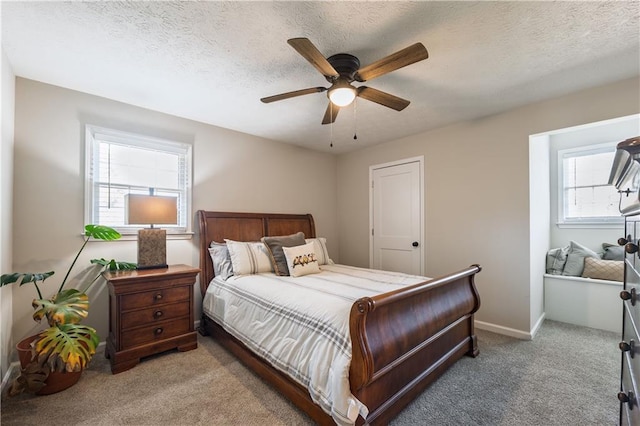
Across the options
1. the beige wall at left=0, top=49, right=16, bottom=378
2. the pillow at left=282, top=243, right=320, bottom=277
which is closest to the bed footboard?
the pillow at left=282, top=243, right=320, bottom=277

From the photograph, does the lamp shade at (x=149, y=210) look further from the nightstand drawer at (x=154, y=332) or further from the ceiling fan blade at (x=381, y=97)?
the ceiling fan blade at (x=381, y=97)

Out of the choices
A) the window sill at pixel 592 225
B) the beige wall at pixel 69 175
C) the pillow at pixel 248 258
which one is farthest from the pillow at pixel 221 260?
the window sill at pixel 592 225

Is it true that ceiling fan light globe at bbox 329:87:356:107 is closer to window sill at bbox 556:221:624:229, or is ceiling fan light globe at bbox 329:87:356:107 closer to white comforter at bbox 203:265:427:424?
white comforter at bbox 203:265:427:424

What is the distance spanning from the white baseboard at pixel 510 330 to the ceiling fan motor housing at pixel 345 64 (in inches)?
123

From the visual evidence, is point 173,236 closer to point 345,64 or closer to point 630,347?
point 345,64

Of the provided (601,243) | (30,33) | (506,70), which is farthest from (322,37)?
(601,243)

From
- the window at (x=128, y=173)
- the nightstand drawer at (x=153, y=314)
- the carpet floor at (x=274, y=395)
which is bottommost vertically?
the carpet floor at (x=274, y=395)

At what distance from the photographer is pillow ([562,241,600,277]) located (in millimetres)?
3573

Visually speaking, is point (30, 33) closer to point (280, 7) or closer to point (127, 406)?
point (280, 7)

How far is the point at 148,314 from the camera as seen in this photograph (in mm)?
2488

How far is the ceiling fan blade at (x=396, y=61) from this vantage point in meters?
1.59

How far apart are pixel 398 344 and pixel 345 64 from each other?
199cm

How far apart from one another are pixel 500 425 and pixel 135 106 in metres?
4.18

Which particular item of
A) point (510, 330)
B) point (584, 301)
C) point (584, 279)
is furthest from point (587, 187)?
point (510, 330)
